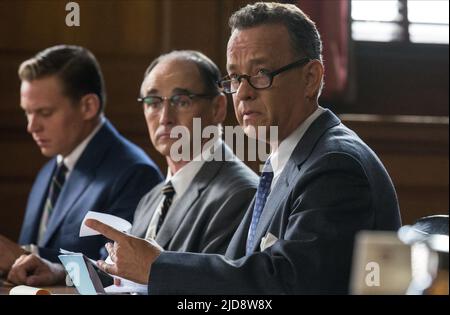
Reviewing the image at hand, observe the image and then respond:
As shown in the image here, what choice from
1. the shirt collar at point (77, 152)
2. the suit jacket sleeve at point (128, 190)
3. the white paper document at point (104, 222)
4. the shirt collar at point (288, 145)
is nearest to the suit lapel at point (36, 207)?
the shirt collar at point (77, 152)

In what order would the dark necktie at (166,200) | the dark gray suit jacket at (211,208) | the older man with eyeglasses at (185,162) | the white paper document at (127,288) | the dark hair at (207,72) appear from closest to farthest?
the white paper document at (127,288), the dark gray suit jacket at (211,208), the older man with eyeglasses at (185,162), the dark necktie at (166,200), the dark hair at (207,72)

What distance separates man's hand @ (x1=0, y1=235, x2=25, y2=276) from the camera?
10.8 ft

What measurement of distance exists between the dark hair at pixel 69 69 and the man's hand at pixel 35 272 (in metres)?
1.09

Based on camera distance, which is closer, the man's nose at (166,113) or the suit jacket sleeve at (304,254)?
the suit jacket sleeve at (304,254)

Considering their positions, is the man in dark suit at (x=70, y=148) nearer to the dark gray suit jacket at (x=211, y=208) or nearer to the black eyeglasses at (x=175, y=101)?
the black eyeglasses at (x=175, y=101)

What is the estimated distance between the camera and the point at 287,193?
7.28ft

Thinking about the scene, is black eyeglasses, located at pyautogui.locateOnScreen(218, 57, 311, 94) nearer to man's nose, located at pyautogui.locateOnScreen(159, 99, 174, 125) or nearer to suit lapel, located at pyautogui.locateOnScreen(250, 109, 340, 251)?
suit lapel, located at pyautogui.locateOnScreen(250, 109, 340, 251)

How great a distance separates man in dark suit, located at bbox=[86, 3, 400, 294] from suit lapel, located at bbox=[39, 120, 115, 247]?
1.44m

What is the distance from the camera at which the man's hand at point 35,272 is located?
316cm

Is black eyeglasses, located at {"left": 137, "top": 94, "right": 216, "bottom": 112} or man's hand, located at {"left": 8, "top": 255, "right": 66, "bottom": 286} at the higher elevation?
black eyeglasses, located at {"left": 137, "top": 94, "right": 216, "bottom": 112}

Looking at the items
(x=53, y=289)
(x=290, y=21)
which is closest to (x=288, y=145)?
(x=290, y=21)

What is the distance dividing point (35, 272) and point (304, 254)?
4.92 feet

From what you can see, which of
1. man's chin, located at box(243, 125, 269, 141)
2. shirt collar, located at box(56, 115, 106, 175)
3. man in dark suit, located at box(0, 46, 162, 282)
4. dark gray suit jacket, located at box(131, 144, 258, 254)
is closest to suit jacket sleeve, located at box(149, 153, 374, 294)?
man's chin, located at box(243, 125, 269, 141)

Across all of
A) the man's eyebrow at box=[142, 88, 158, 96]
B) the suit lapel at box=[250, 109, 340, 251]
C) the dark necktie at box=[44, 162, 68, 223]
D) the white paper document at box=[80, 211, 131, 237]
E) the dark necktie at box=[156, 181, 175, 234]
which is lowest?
the dark necktie at box=[44, 162, 68, 223]
